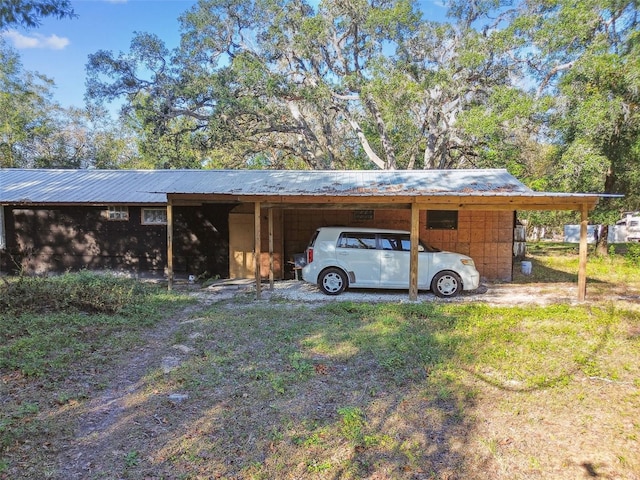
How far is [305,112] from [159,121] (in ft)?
25.3

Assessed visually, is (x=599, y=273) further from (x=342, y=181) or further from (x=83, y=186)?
(x=83, y=186)

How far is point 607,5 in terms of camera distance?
553 inches

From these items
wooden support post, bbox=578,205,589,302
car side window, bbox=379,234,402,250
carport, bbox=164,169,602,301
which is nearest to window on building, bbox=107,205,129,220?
carport, bbox=164,169,602,301

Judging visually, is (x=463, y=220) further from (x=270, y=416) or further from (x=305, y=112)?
(x=305, y=112)

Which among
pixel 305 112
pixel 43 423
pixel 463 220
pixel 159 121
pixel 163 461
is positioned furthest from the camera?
pixel 305 112

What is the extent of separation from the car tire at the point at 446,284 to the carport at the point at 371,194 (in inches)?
27.9

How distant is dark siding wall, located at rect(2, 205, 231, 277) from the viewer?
11555 mm

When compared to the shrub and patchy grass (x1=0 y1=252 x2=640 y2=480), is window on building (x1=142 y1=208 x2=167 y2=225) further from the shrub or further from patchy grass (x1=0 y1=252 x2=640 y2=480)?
the shrub

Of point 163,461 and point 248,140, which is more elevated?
point 248,140

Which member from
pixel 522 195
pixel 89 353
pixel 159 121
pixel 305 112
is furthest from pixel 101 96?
pixel 522 195

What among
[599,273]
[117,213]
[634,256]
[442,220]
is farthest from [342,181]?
[634,256]

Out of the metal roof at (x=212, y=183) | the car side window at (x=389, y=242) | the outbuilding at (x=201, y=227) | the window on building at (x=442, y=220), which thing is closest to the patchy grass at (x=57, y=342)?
the outbuilding at (x=201, y=227)

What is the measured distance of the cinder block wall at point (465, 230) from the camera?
11180 millimetres

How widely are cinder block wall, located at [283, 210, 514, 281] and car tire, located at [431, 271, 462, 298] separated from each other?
2667 mm
